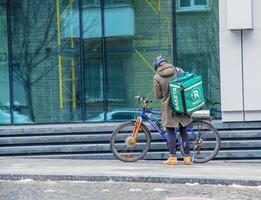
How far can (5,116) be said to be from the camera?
15188 mm

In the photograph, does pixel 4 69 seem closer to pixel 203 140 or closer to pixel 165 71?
pixel 165 71

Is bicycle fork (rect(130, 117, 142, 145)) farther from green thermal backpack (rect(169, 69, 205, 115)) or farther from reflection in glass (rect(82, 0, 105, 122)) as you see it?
reflection in glass (rect(82, 0, 105, 122))

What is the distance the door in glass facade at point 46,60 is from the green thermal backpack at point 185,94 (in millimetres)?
3900

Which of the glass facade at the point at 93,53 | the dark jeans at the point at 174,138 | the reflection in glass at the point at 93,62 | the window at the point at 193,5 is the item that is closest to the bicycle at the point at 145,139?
the dark jeans at the point at 174,138

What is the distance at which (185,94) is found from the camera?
455 inches

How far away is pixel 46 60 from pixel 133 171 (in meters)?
5.07

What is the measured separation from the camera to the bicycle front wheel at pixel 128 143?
40.4 feet

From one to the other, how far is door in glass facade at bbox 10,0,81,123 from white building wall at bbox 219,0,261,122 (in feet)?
10.6

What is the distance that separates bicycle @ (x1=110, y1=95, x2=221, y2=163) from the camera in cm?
1215

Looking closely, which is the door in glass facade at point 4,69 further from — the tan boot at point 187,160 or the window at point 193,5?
the tan boot at point 187,160

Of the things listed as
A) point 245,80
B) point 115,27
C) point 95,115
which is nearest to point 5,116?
point 95,115

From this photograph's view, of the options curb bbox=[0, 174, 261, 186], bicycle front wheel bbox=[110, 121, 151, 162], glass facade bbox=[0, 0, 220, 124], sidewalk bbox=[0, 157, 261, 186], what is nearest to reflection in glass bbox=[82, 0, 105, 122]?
glass facade bbox=[0, 0, 220, 124]

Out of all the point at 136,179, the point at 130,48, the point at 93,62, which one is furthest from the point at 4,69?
the point at 136,179

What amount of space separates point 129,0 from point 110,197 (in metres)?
6.89
